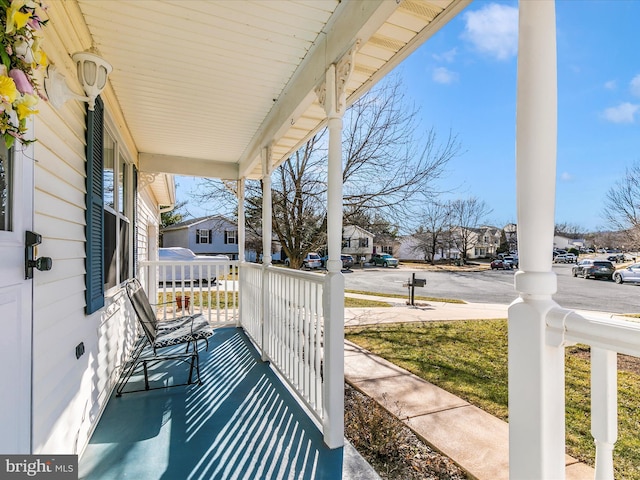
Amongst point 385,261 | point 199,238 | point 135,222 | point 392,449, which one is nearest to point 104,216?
point 135,222

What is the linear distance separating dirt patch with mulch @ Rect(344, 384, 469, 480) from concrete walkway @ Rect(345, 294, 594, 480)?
72mm

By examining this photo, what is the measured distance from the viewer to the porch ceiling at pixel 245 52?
1.95 m

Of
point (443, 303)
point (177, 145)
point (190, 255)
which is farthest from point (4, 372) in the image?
point (190, 255)

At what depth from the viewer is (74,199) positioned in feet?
6.80

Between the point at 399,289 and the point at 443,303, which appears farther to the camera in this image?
the point at 399,289

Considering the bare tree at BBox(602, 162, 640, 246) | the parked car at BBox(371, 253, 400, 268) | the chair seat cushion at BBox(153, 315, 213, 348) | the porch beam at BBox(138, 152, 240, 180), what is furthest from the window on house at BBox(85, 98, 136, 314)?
the parked car at BBox(371, 253, 400, 268)

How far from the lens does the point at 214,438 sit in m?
2.36

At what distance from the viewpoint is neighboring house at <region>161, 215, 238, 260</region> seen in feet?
85.0

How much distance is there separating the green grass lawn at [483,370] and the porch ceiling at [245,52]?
2933mm

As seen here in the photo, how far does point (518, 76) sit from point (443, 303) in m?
9.69

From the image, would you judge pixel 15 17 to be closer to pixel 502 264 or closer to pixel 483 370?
pixel 483 370

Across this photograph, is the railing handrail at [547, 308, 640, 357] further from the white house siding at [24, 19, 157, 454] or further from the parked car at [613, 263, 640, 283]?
the white house siding at [24, 19, 157, 454]

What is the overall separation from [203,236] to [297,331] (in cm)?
2543

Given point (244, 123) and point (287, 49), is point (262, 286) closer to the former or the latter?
point (244, 123)
